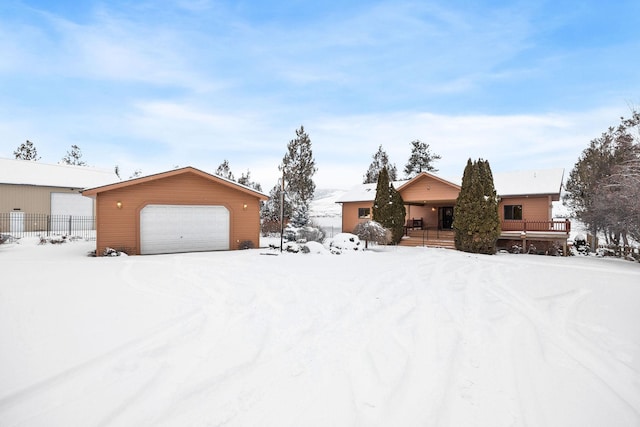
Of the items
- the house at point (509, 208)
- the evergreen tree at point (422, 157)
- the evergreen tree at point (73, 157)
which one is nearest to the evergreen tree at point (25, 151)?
the evergreen tree at point (73, 157)

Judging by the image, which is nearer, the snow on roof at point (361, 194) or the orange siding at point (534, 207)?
the orange siding at point (534, 207)

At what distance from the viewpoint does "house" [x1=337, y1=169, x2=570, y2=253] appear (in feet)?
59.0

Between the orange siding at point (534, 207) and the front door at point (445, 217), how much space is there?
506 cm

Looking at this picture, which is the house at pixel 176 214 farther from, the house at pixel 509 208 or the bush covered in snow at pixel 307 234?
the house at pixel 509 208

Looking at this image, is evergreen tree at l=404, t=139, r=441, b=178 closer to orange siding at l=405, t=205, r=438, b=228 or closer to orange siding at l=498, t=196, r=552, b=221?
orange siding at l=405, t=205, r=438, b=228

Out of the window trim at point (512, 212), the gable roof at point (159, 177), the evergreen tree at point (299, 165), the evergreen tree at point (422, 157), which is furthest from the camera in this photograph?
the evergreen tree at point (422, 157)

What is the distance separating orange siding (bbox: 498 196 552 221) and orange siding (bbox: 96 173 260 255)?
1612 centimetres

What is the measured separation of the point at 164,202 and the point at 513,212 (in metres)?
20.1

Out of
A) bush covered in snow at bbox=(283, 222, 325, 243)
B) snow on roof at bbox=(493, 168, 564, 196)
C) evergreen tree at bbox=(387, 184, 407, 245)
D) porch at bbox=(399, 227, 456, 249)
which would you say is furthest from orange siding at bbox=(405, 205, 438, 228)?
bush covered in snow at bbox=(283, 222, 325, 243)

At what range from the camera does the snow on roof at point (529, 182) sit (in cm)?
1894

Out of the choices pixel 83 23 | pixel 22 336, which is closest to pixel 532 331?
pixel 22 336

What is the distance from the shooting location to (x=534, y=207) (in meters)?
19.2

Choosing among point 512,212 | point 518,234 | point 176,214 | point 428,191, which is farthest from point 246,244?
point 512,212

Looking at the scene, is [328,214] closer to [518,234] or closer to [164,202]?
[518,234]
